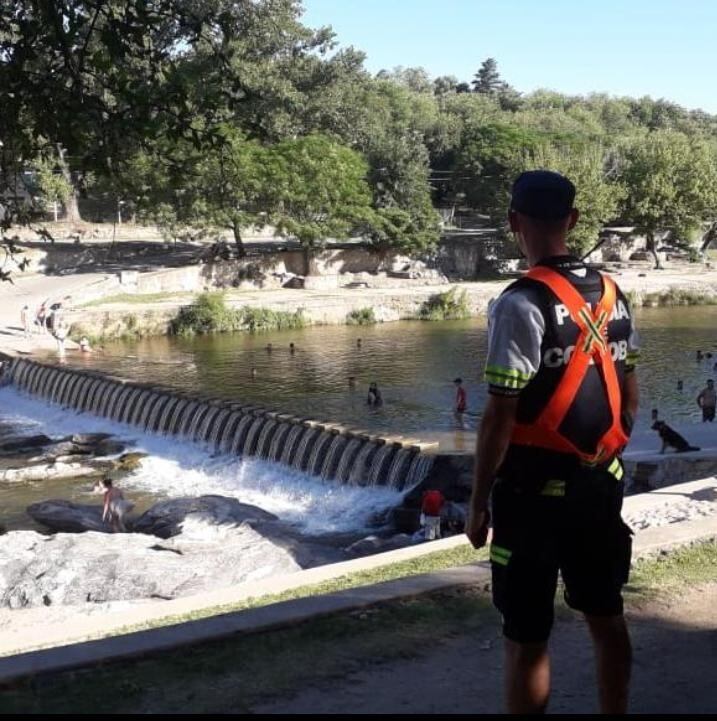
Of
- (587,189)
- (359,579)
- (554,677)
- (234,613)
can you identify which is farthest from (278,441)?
(587,189)

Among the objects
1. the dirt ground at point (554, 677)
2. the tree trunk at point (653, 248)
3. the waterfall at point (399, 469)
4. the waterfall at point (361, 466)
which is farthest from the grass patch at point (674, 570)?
the tree trunk at point (653, 248)

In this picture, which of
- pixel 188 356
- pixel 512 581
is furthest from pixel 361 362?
pixel 512 581

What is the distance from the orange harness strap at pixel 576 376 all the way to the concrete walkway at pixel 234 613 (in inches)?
95.4

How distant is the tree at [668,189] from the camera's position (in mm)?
50188

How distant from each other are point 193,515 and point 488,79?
10947cm

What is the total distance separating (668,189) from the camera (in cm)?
4991

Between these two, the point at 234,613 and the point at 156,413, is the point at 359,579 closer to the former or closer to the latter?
the point at 234,613

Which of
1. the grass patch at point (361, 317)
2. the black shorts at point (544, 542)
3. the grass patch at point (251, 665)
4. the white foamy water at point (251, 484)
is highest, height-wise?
the black shorts at point (544, 542)

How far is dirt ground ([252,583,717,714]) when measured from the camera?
409 centimetres

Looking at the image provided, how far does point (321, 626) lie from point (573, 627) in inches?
50.7

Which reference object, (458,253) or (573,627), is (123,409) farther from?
(458,253)

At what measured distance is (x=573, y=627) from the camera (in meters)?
4.99

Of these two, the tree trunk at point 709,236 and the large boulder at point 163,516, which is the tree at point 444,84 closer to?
the tree trunk at point 709,236

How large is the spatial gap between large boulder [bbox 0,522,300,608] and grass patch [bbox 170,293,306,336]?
906 inches
